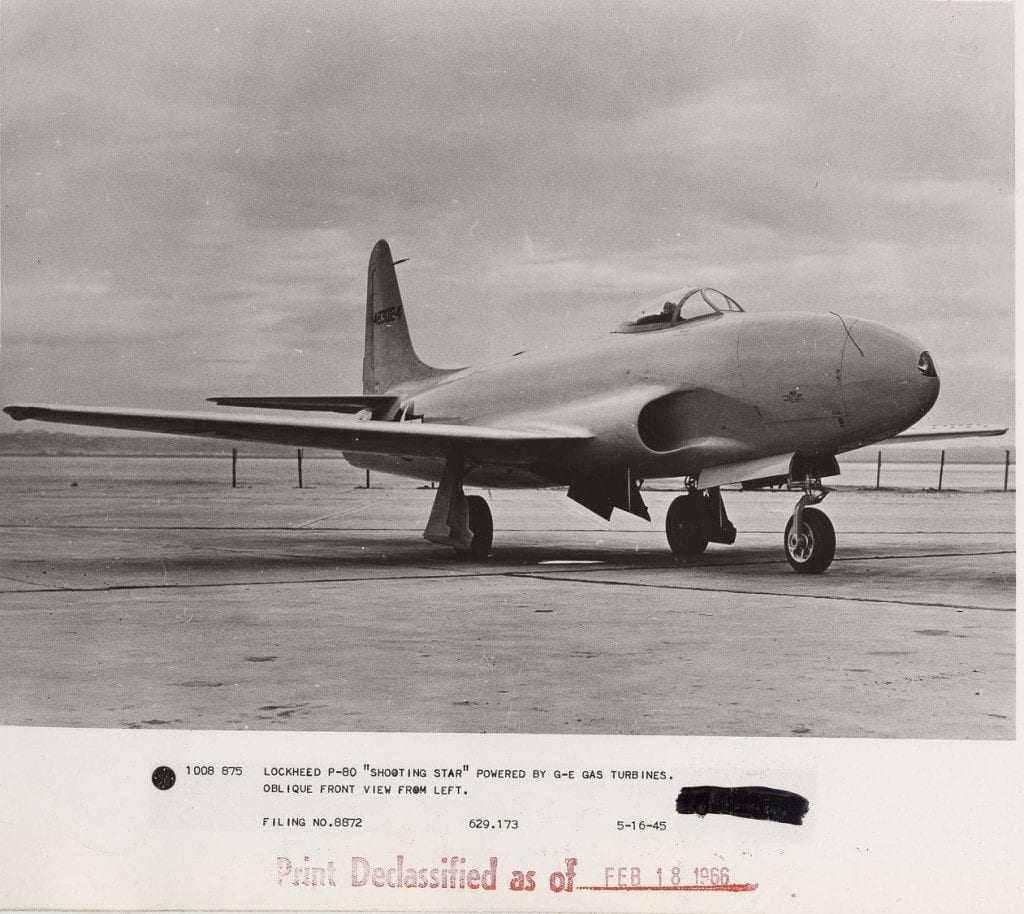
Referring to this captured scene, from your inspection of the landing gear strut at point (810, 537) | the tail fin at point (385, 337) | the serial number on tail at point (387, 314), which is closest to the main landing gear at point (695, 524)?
the landing gear strut at point (810, 537)

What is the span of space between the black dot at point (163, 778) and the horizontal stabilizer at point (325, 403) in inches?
352

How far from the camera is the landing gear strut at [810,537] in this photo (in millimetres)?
9008

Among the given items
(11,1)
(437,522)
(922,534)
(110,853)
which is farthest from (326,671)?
(922,534)

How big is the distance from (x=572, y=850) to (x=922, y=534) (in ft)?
35.5

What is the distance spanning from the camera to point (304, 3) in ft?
21.6

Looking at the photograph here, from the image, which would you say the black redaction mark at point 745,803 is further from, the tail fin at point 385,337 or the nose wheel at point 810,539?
the tail fin at point 385,337

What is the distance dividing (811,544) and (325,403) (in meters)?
7.59

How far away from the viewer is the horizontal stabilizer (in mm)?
13523

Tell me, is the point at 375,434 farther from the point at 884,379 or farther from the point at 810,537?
the point at 884,379

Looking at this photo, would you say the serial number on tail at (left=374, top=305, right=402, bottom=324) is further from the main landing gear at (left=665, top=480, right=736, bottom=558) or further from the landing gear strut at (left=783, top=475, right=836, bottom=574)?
the landing gear strut at (left=783, top=475, right=836, bottom=574)

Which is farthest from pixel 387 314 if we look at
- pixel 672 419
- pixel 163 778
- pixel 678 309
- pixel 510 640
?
pixel 163 778

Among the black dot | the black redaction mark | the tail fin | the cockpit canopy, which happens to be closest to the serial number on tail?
the tail fin

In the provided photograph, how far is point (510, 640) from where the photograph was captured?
→ 599 cm

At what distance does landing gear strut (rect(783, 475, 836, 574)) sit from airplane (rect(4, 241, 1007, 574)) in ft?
0.05
